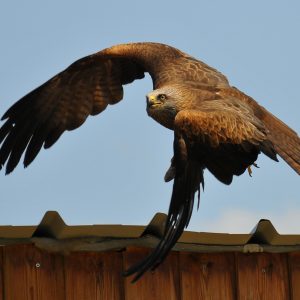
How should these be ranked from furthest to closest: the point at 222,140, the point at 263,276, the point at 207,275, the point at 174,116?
1. the point at 174,116
2. the point at 222,140
3. the point at 263,276
4. the point at 207,275

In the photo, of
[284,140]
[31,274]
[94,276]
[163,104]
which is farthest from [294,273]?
[163,104]

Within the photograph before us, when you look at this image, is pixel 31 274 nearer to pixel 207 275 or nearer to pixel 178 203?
pixel 207 275

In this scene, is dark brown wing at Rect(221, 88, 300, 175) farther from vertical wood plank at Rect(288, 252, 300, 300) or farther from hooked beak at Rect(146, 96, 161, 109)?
vertical wood plank at Rect(288, 252, 300, 300)

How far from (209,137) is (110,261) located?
238 cm

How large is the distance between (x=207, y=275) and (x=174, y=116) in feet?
11.2

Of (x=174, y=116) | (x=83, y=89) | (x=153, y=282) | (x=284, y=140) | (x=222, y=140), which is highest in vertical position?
(x=83, y=89)

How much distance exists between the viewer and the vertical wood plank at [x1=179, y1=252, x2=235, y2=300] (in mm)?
6066

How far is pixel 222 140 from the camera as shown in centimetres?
816

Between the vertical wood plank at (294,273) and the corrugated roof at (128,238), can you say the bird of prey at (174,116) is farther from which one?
the vertical wood plank at (294,273)

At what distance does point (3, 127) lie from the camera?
10.2m

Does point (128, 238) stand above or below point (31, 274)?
above

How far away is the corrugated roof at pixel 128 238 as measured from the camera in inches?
226

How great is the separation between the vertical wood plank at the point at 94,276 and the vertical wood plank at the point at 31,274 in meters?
0.06

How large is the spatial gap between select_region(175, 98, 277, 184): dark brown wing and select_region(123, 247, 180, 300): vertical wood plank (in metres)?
1.90
